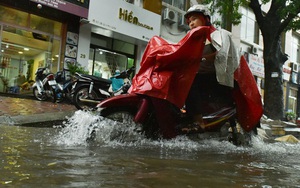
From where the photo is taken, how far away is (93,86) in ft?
26.2

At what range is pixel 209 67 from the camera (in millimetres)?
3936

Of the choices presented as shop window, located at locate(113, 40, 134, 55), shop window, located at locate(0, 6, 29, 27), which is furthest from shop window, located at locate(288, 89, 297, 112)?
shop window, located at locate(0, 6, 29, 27)

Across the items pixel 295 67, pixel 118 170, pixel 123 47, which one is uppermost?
pixel 295 67

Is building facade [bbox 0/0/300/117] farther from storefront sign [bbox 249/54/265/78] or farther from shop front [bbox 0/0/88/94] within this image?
storefront sign [bbox 249/54/265/78]

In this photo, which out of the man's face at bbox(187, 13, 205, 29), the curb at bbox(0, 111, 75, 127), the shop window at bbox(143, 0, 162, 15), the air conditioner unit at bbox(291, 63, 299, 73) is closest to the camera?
the man's face at bbox(187, 13, 205, 29)

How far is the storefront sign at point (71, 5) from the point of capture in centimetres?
1028

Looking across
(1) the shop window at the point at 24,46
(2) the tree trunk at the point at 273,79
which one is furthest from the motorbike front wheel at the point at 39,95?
(2) the tree trunk at the point at 273,79

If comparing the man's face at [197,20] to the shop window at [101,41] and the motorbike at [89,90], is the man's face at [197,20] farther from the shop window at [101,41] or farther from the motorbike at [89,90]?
the shop window at [101,41]

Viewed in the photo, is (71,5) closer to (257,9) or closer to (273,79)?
(257,9)

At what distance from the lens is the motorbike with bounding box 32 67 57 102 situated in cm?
917

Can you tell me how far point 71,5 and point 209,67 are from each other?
8317 mm

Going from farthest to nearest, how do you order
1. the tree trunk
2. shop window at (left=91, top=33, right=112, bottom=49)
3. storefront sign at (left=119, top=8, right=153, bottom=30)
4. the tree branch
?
1. shop window at (left=91, top=33, right=112, bottom=49)
2. storefront sign at (left=119, top=8, right=153, bottom=30)
3. the tree branch
4. the tree trunk

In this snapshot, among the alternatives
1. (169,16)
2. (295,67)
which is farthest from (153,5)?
(295,67)

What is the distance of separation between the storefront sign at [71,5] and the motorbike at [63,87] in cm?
256
